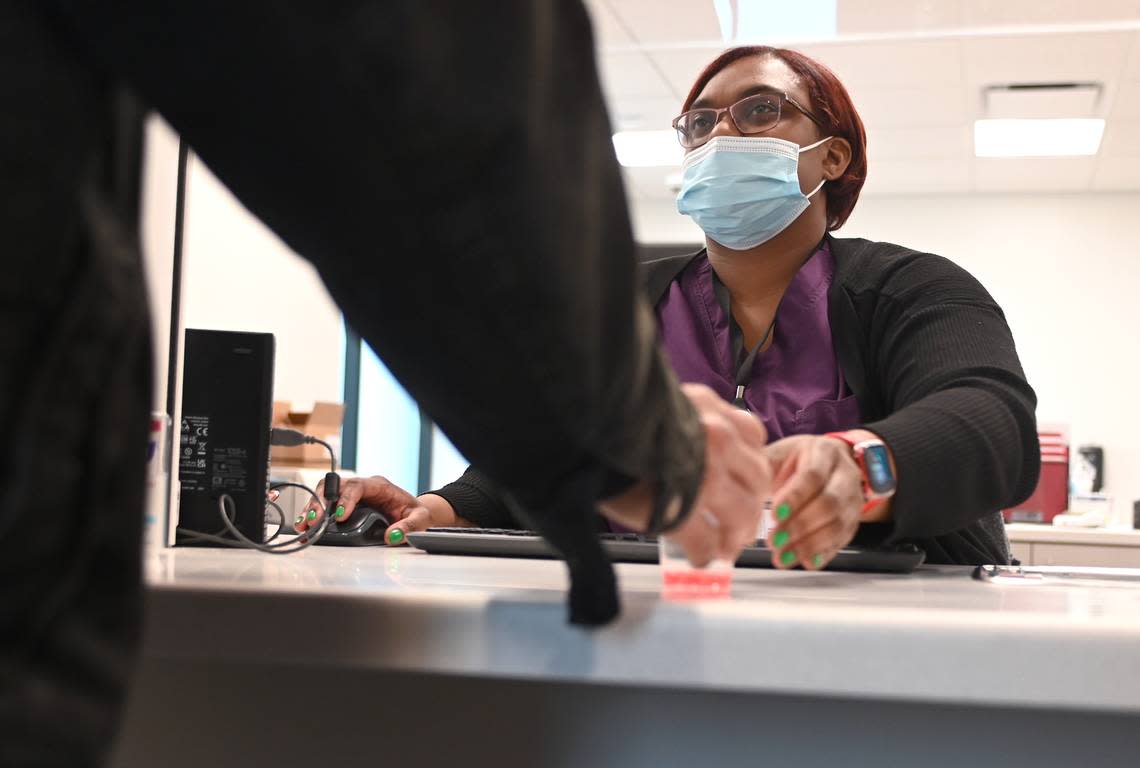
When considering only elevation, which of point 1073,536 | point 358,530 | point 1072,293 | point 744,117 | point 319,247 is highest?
point 1072,293

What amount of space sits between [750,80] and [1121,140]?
4790 millimetres

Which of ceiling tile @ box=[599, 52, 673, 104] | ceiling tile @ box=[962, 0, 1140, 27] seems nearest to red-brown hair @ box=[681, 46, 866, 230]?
ceiling tile @ box=[962, 0, 1140, 27]

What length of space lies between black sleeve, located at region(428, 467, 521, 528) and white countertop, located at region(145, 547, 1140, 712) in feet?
3.08

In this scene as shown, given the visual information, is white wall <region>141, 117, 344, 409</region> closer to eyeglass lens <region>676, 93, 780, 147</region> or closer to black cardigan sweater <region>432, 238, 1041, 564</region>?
eyeglass lens <region>676, 93, 780, 147</region>

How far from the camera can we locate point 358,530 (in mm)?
1372

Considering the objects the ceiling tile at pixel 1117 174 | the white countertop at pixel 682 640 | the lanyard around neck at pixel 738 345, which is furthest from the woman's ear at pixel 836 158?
the ceiling tile at pixel 1117 174

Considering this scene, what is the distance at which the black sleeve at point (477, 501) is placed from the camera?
64.0 inches

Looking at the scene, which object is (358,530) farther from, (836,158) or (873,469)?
(836,158)

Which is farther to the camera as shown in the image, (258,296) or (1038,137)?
(1038,137)

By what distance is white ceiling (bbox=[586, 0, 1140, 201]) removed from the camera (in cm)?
434

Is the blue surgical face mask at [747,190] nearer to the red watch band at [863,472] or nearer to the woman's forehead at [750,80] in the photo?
the woman's forehead at [750,80]

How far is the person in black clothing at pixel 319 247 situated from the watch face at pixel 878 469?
581 millimetres

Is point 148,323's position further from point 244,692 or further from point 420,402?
point 244,692

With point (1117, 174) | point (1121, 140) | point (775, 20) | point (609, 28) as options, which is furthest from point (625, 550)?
point (1117, 174)
